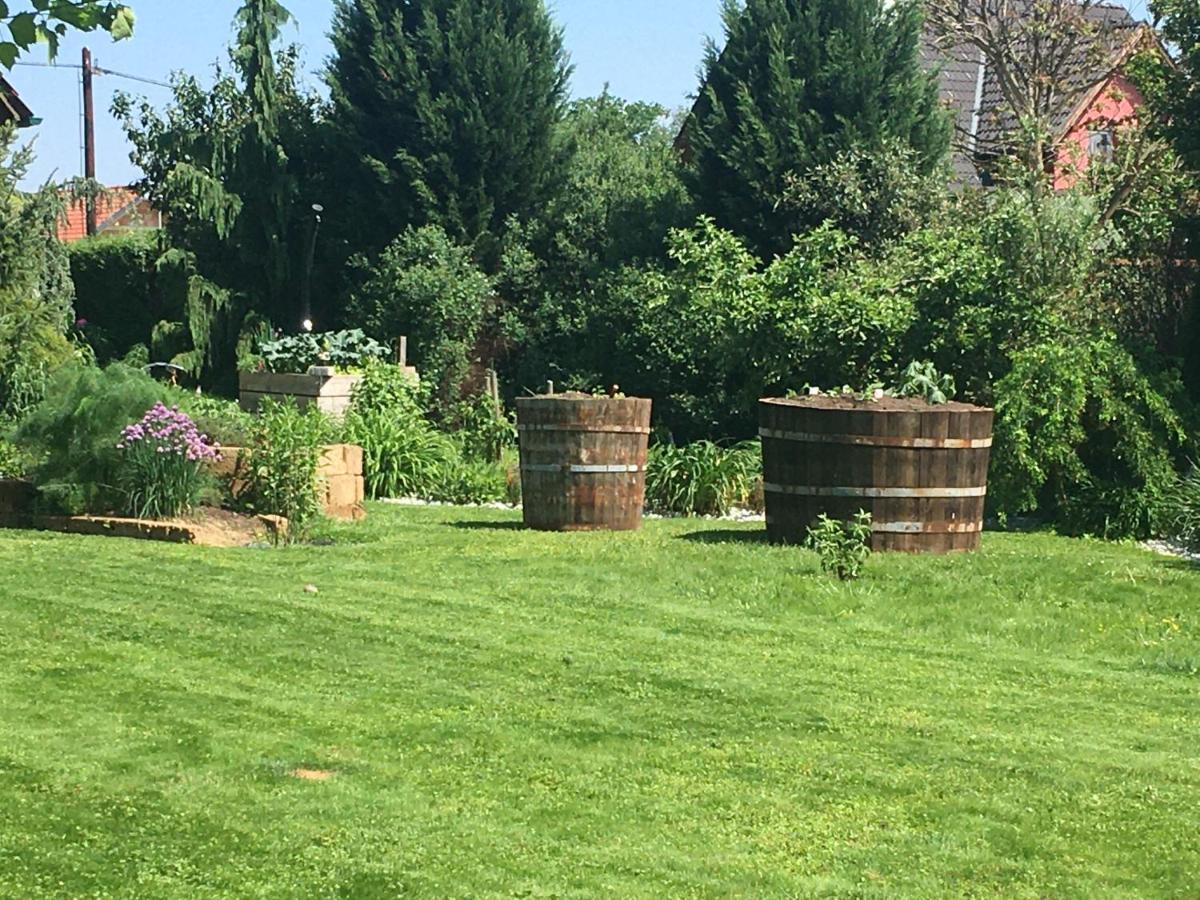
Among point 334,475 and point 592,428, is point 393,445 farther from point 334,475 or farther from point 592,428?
point 592,428

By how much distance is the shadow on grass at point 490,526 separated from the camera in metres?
11.7

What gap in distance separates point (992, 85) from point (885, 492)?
18380mm

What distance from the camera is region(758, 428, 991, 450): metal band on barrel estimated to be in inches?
407

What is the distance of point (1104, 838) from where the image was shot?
15.2 feet

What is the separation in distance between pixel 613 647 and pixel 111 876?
3427 mm

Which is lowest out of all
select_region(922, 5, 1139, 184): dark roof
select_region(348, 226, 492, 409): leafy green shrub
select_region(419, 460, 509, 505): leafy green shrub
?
select_region(419, 460, 509, 505): leafy green shrub

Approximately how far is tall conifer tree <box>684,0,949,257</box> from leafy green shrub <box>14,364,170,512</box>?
1001 centimetres

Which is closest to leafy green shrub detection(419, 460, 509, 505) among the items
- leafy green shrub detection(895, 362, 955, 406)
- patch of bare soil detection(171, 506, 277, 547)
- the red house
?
patch of bare soil detection(171, 506, 277, 547)

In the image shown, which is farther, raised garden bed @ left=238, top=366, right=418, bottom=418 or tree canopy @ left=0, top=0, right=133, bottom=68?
raised garden bed @ left=238, top=366, right=418, bottom=418

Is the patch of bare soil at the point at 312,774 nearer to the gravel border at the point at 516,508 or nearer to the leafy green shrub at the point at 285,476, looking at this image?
the leafy green shrub at the point at 285,476

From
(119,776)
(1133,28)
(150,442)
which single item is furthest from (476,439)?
(1133,28)

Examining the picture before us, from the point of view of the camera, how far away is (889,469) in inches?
408

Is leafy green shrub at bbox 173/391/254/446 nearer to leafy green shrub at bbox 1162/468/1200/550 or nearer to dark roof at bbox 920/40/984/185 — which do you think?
leafy green shrub at bbox 1162/468/1200/550

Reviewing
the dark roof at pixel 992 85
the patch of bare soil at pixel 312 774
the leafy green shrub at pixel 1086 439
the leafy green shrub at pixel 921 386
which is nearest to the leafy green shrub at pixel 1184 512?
the leafy green shrub at pixel 1086 439
